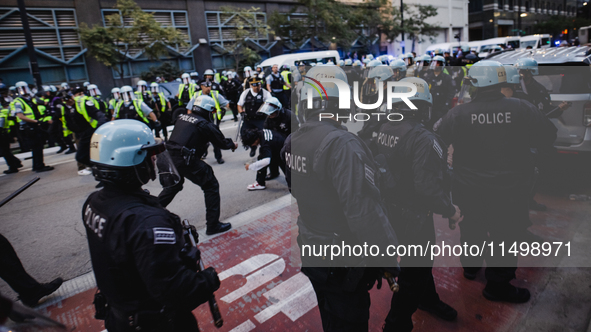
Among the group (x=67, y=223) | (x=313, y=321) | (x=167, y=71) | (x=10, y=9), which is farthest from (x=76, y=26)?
(x=313, y=321)

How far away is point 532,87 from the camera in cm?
519

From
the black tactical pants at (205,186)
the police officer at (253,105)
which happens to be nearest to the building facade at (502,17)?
the police officer at (253,105)

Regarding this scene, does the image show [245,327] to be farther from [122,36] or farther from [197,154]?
[122,36]

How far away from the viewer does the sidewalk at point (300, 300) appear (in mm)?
3010

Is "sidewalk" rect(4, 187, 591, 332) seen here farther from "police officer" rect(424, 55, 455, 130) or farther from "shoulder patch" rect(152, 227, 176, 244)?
"police officer" rect(424, 55, 455, 130)

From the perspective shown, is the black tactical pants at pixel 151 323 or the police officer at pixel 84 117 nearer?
the black tactical pants at pixel 151 323

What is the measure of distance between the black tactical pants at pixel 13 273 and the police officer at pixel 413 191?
3.47m

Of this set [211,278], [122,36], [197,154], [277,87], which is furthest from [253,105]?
[122,36]

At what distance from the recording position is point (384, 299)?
3.42m

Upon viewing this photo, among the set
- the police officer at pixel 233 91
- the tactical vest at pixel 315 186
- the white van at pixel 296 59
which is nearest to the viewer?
the tactical vest at pixel 315 186

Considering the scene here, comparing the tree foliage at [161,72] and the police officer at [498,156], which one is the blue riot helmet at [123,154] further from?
the tree foliage at [161,72]

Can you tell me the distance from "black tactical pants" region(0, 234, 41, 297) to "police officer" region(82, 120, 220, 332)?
2130 mm

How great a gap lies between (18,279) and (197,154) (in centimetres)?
237

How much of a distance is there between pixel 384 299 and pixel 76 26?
25.9m
